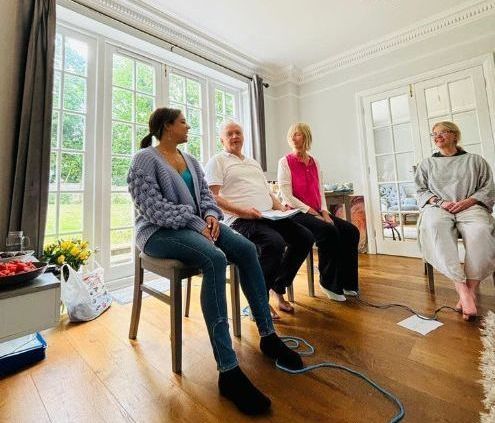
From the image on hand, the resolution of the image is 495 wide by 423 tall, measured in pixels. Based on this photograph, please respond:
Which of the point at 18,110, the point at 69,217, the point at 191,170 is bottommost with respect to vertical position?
the point at 69,217

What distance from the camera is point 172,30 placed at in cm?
270

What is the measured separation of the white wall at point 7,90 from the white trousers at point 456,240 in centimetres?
271

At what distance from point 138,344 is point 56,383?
13.7 inches

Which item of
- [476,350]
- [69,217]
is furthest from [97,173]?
[476,350]

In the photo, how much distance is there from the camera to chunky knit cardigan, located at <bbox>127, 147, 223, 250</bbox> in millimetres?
1121

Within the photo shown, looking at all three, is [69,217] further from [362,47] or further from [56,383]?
[362,47]

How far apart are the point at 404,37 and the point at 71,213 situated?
3788 millimetres

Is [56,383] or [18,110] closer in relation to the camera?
[56,383]

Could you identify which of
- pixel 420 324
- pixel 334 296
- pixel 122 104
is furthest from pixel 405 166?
pixel 122 104

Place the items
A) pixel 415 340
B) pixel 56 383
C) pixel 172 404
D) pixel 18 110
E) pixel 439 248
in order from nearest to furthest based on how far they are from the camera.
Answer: pixel 172 404, pixel 56 383, pixel 415 340, pixel 439 248, pixel 18 110

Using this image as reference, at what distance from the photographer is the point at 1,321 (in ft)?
3.01

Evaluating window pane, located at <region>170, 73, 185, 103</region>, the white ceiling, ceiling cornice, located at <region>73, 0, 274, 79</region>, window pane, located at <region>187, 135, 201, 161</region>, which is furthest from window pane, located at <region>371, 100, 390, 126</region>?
window pane, located at <region>170, 73, 185, 103</region>

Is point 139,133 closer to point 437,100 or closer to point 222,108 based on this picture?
point 222,108

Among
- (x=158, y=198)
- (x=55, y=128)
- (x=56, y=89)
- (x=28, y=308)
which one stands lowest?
(x=28, y=308)
